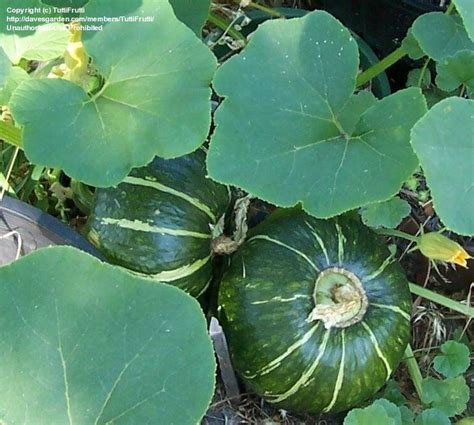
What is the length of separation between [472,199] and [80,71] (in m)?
0.67

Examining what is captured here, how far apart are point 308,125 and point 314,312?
1.06 ft

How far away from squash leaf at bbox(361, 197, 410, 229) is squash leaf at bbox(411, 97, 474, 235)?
30 centimetres

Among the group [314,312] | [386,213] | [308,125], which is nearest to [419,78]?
[386,213]

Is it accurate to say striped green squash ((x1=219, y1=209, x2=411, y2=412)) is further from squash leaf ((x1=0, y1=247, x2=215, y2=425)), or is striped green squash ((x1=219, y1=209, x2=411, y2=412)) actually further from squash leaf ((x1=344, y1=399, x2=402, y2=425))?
squash leaf ((x1=0, y1=247, x2=215, y2=425))

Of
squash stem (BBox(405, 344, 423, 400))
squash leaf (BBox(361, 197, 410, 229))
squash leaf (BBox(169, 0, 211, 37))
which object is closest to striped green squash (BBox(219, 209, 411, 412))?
squash leaf (BBox(361, 197, 410, 229))

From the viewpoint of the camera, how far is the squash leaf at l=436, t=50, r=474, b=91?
151cm

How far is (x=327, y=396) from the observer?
1.54 meters

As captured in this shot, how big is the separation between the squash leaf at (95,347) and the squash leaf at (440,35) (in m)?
0.69

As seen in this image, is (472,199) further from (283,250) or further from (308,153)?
(283,250)

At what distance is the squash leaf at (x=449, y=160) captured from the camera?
1234 mm

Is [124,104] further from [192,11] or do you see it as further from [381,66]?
[381,66]

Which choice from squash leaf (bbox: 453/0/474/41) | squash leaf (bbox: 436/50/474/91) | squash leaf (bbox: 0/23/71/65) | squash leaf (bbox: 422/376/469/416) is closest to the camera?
squash leaf (bbox: 453/0/474/41)

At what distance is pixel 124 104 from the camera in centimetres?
133

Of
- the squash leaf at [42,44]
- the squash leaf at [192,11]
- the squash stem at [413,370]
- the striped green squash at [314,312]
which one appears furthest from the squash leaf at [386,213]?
the squash leaf at [42,44]
